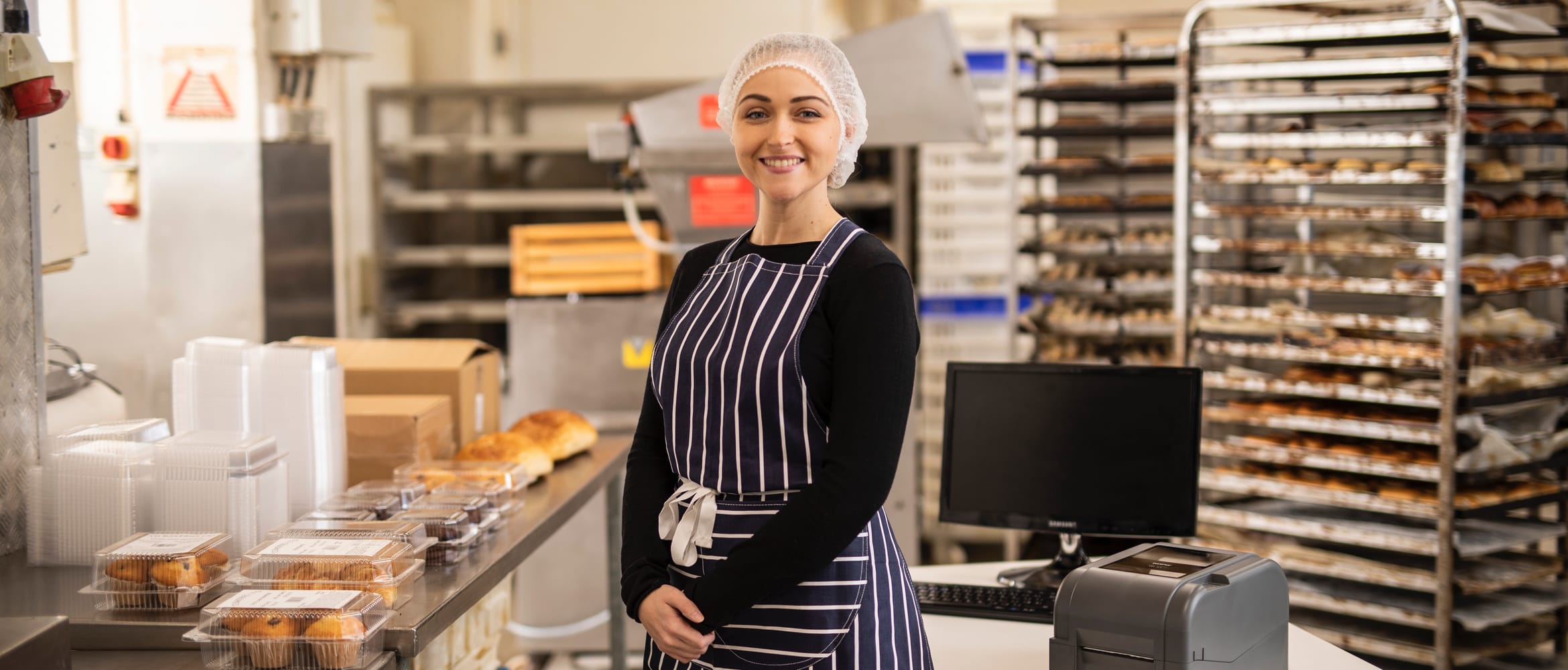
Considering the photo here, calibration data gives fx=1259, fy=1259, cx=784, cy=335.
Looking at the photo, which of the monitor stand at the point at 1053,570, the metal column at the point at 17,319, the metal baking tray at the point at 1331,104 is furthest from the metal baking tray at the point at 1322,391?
the metal column at the point at 17,319

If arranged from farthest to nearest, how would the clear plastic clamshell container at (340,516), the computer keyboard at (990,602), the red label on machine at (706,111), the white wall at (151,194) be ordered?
the red label on machine at (706,111) → the white wall at (151,194) → the computer keyboard at (990,602) → the clear plastic clamshell container at (340,516)

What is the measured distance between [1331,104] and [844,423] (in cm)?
259

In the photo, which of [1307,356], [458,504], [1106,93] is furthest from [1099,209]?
[458,504]

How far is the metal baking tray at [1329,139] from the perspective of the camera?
11.0ft

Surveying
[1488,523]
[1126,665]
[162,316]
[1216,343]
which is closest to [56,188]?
[162,316]

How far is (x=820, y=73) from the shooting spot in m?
1.58

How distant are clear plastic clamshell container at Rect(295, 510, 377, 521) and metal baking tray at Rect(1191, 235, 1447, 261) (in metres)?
2.60

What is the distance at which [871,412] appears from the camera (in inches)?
58.9

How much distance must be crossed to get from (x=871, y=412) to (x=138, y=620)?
106cm

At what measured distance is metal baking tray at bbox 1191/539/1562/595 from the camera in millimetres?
3361

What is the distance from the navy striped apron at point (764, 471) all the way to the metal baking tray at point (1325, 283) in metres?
2.31

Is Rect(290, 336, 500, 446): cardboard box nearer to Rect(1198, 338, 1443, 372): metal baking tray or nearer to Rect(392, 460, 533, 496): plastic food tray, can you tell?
Rect(392, 460, 533, 496): plastic food tray

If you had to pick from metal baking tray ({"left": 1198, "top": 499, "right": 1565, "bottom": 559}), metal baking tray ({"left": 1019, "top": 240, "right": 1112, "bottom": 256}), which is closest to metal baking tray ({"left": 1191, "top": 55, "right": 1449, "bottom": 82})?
metal baking tray ({"left": 1019, "top": 240, "right": 1112, "bottom": 256})

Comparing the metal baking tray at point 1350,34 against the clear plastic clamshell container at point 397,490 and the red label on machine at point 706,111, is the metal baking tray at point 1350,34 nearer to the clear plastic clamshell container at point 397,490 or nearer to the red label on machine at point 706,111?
the red label on machine at point 706,111
